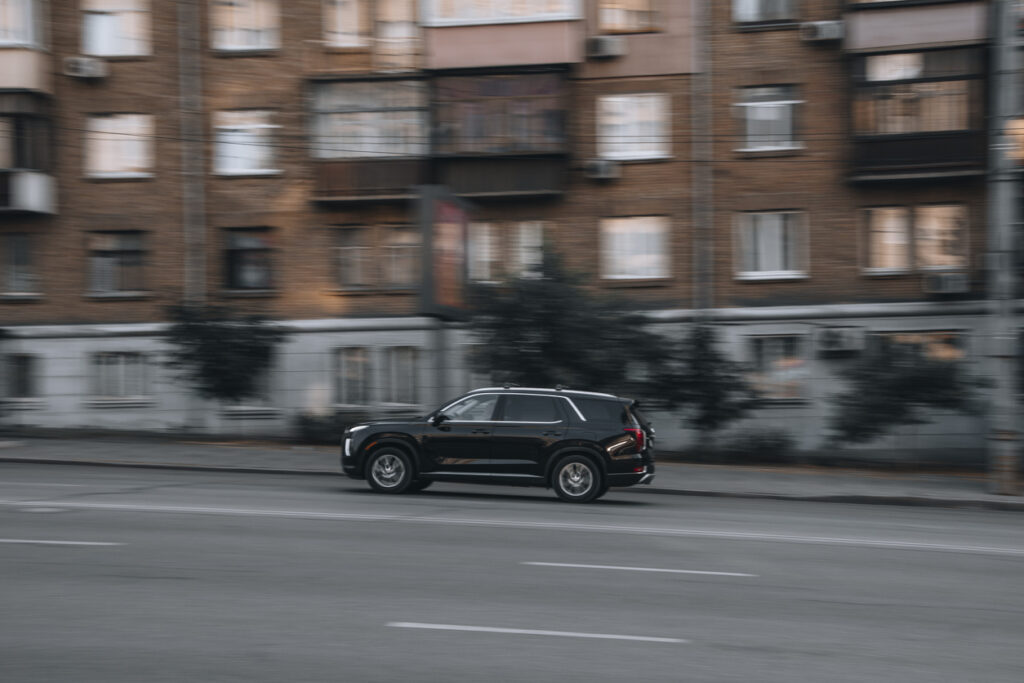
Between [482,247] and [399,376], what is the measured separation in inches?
158

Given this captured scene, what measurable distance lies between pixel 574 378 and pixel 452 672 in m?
17.9

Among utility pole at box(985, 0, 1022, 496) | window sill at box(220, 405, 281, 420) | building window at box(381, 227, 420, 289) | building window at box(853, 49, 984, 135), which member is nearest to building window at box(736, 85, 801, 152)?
building window at box(853, 49, 984, 135)

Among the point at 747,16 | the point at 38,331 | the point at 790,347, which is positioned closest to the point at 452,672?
the point at 790,347

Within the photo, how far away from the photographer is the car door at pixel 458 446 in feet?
52.0

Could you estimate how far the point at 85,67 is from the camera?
2847 cm

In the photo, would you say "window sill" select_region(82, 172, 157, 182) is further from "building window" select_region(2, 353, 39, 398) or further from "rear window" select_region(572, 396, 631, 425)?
"rear window" select_region(572, 396, 631, 425)

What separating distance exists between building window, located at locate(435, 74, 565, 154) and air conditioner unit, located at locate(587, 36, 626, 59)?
3.86 ft

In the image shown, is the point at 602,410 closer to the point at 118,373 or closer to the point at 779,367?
the point at 779,367

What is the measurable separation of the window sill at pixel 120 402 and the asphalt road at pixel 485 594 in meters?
14.5

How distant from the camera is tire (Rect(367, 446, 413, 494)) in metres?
16.0

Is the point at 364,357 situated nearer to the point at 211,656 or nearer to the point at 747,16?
the point at 747,16

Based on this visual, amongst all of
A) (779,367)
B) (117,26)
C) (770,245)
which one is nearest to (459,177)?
(770,245)

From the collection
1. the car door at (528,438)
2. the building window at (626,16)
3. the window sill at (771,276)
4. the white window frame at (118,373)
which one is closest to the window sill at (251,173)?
the white window frame at (118,373)

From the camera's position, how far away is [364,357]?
28.2 meters
